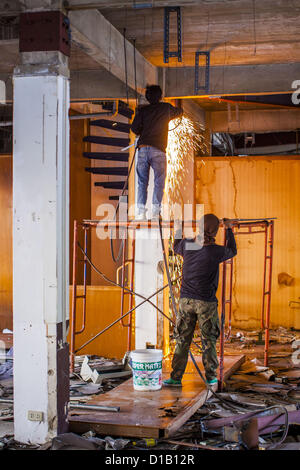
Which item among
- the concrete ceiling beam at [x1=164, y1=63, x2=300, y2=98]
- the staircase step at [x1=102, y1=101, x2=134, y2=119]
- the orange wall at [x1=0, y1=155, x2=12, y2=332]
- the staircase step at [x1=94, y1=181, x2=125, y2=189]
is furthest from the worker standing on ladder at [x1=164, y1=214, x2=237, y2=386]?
the orange wall at [x1=0, y1=155, x2=12, y2=332]

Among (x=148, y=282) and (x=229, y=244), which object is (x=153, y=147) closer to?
(x=229, y=244)

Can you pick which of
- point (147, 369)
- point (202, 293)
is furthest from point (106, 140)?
point (147, 369)

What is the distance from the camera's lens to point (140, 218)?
733cm

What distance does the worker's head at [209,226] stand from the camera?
6270mm

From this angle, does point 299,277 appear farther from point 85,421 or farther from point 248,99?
point 85,421

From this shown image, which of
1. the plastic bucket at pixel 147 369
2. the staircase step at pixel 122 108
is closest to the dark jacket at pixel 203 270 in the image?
the plastic bucket at pixel 147 369

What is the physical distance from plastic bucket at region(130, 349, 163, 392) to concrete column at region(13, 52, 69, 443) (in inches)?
47.1

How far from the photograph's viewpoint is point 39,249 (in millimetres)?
5059

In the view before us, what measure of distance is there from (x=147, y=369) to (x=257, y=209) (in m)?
6.04

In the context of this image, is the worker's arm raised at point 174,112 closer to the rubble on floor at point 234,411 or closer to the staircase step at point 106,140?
the rubble on floor at point 234,411

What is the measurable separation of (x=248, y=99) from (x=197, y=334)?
421cm

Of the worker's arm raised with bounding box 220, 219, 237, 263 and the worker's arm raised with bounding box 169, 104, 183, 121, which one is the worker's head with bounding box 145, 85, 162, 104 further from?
the worker's arm raised with bounding box 220, 219, 237, 263

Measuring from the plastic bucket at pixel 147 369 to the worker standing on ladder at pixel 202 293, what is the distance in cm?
33
